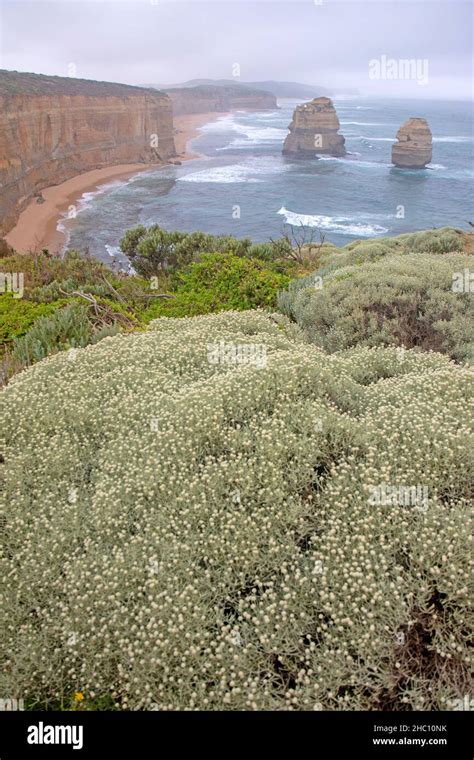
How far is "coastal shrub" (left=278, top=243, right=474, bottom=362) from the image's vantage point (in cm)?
920

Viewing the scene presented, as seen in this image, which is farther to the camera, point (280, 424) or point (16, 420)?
point (16, 420)

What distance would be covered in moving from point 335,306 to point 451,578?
24.2ft

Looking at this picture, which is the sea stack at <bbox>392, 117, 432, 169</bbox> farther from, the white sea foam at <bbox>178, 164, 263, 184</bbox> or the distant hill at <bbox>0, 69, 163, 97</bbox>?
the distant hill at <bbox>0, 69, 163, 97</bbox>

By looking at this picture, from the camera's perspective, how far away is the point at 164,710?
353cm

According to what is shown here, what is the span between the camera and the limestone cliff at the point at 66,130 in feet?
183

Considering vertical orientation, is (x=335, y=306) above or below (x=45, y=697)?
above

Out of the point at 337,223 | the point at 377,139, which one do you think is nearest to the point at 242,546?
the point at 337,223

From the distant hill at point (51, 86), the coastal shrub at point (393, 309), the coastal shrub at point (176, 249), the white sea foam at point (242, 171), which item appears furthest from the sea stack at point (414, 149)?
the coastal shrub at point (393, 309)

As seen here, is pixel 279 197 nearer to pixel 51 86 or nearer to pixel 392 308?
pixel 51 86

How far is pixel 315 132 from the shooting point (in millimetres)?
97500

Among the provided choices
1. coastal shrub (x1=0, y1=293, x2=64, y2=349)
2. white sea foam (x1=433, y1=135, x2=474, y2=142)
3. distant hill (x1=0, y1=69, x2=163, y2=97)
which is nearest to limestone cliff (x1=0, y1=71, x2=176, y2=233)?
distant hill (x1=0, y1=69, x2=163, y2=97)

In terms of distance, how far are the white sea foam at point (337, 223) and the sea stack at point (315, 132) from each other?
3977 cm

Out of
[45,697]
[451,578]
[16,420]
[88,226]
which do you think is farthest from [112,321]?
[88,226]
